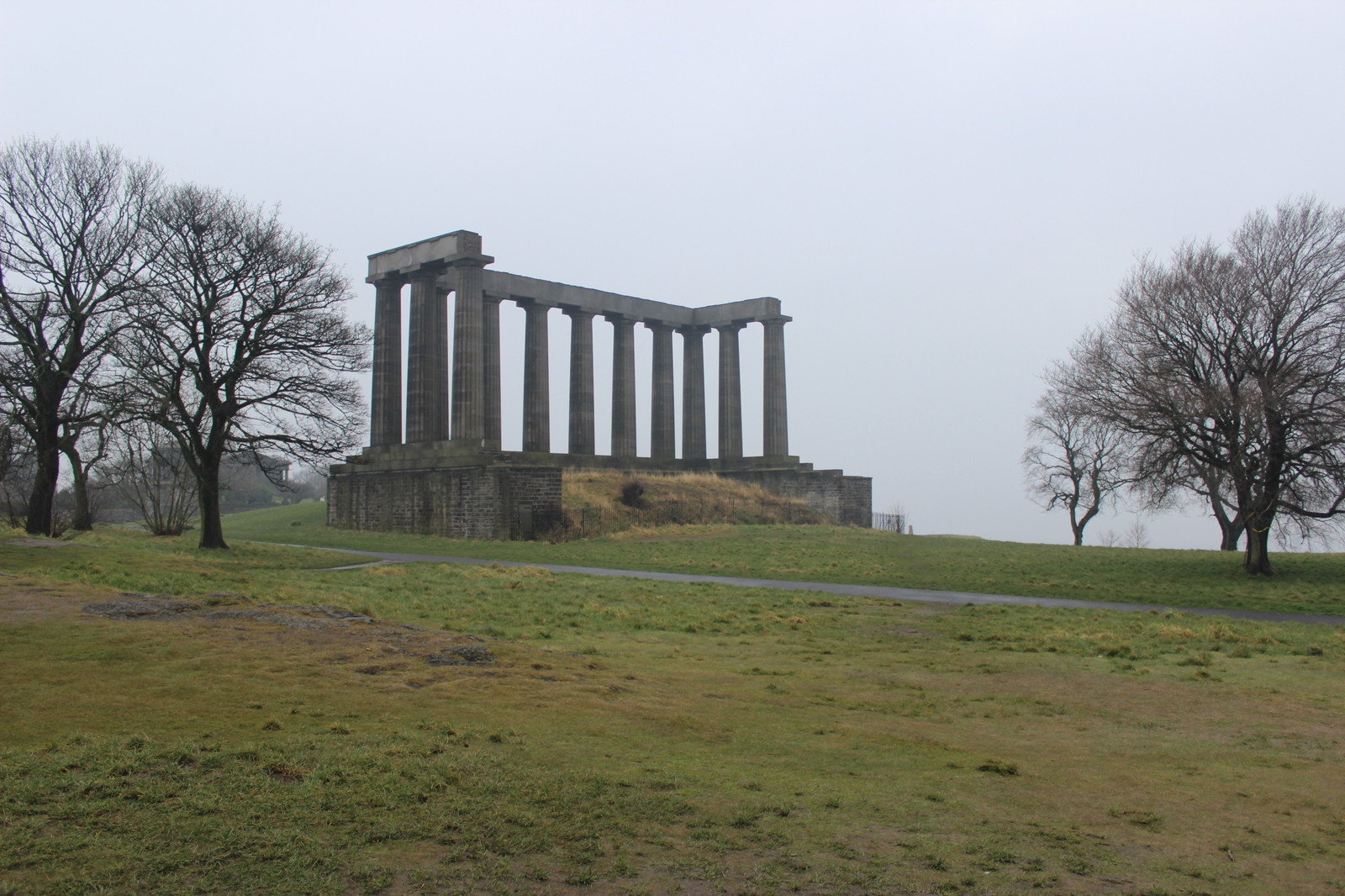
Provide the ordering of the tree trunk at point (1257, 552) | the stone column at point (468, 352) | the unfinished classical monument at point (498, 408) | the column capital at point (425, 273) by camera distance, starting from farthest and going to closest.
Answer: the column capital at point (425, 273) → the stone column at point (468, 352) → the unfinished classical monument at point (498, 408) → the tree trunk at point (1257, 552)

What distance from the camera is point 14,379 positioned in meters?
29.3

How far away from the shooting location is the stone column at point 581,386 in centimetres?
6156

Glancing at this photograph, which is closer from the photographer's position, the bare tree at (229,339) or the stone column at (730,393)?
the bare tree at (229,339)

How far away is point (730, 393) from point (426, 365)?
22224 mm

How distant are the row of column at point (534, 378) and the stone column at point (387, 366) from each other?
50mm

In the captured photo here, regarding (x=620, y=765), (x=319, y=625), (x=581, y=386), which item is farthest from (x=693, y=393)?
(x=620, y=765)

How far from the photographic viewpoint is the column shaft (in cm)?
6450

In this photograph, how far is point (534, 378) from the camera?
196 ft

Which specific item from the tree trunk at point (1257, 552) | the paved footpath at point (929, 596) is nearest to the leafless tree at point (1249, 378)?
the tree trunk at point (1257, 552)

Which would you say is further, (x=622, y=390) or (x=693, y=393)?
(x=693, y=393)

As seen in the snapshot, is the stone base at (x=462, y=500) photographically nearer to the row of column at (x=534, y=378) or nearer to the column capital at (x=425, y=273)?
the row of column at (x=534, y=378)

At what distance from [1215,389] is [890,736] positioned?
27255 millimetres

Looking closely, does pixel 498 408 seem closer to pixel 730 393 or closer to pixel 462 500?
pixel 462 500

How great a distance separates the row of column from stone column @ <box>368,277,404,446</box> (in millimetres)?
50
